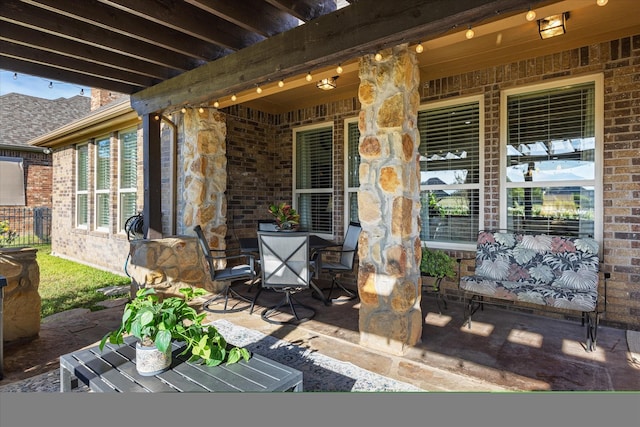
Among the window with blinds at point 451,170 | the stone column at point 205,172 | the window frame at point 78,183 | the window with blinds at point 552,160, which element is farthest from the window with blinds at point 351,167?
the window frame at point 78,183

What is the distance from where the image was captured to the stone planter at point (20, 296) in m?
2.95

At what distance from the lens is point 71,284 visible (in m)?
5.26

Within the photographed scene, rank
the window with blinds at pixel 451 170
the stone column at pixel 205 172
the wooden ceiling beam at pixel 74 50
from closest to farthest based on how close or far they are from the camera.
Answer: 1. the wooden ceiling beam at pixel 74 50
2. the window with blinds at pixel 451 170
3. the stone column at pixel 205 172

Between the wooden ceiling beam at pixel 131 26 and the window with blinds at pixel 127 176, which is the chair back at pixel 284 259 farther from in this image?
the window with blinds at pixel 127 176

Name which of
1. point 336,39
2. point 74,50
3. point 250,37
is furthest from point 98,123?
point 336,39

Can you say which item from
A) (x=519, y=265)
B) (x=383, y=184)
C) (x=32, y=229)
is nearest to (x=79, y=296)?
→ (x=383, y=184)

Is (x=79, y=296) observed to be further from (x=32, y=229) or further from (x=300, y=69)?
(x=32, y=229)

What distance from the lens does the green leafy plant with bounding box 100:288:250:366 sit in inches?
63.9

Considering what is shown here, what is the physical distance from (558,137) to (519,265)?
143 centimetres

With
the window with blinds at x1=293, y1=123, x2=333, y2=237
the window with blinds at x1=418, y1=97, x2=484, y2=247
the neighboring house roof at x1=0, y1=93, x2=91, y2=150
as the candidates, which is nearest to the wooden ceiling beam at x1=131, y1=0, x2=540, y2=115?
the window with blinds at x1=418, y1=97, x2=484, y2=247

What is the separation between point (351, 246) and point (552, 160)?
2422 millimetres

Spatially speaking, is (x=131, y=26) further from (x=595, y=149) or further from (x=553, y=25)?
(x=595, y=149)

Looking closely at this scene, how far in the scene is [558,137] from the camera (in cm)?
371

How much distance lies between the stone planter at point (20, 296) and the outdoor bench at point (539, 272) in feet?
13.0
